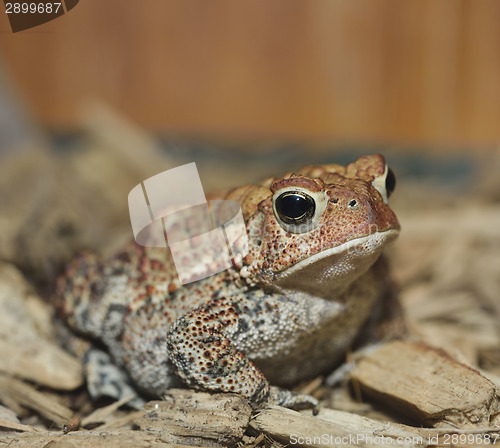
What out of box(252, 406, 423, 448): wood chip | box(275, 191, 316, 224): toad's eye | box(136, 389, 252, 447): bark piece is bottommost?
box(252, 406, 423, 448): wood chip

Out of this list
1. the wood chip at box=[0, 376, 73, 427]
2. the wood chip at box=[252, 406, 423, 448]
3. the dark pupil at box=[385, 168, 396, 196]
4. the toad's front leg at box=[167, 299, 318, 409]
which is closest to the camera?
the wood chip at box=[252, 406, 423, 448]

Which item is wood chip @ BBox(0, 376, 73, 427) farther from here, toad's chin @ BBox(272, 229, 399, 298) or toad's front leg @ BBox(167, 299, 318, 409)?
toad's chin @ BBox(272, 229, 399, 298)

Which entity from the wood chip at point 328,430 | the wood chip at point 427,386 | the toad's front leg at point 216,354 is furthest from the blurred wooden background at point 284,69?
the wood chip at point 427,386

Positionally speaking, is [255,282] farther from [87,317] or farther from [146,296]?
[87,317]

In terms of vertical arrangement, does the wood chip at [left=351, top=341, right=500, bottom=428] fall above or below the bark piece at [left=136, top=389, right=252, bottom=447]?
below

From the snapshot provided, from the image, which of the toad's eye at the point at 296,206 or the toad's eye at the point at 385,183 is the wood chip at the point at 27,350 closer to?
the toad's eye at the point at 296,206

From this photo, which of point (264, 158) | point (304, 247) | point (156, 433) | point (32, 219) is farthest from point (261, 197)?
point (264, 158)

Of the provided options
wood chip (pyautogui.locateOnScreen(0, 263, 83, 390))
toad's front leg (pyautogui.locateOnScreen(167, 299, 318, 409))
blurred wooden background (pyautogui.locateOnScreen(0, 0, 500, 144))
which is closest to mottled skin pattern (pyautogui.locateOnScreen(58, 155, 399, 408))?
toad's front leg (pyautogui.locateOnScreen(167, 299, 318, 409))

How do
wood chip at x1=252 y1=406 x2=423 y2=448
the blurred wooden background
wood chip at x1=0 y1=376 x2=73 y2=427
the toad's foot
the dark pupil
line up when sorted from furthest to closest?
1. the blurred wooden background
2. the toad's foot
3. wood chip at x1=0 y1=376 x2=73 y2=427
4. the dark pupil
5. wood chip at x1=252 y1=406 x2=423 y2=448
